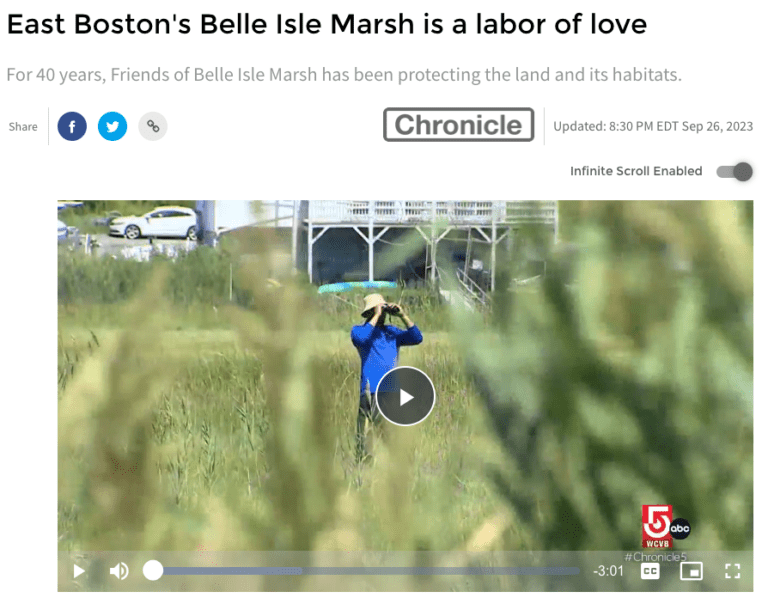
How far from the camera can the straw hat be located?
1.57m

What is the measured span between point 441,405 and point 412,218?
15.8 inches

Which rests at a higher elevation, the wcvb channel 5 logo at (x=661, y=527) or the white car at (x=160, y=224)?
the white car at (x=160, y=224)

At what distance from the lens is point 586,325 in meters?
0.99
